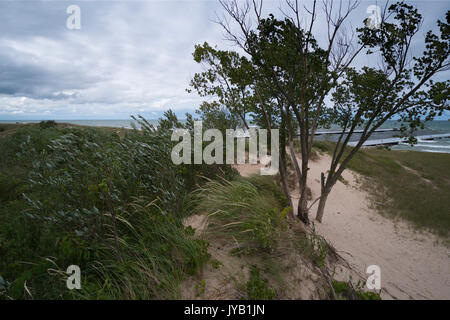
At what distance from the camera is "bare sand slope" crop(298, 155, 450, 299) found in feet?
17.3

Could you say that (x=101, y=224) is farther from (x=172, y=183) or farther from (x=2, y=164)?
(x=2, y=164)

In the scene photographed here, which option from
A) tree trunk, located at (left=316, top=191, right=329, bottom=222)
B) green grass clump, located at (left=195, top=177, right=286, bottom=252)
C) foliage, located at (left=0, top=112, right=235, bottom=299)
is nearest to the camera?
foliage, located at (left=0, top=112, right=235, bottom=299)

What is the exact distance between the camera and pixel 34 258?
3438mm

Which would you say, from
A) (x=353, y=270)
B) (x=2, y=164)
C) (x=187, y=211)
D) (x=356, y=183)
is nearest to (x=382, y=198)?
(x=356, y=183)

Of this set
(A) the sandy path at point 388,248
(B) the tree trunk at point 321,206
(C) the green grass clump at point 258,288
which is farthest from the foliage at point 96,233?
(B) the tree trunk at point 321,206

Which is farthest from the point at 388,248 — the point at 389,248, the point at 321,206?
→ the point at 321,206

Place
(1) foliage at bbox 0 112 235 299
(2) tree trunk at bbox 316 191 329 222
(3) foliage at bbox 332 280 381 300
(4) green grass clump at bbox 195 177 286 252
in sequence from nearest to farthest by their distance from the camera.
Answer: (1) foliage at bbox 0 112 235 299 < (3) foliage at bbox 332 280 381 300 < (4) green grass clump at bbox 195 177 286 252 < (2) tree trunk at bbox 316 191 329 222

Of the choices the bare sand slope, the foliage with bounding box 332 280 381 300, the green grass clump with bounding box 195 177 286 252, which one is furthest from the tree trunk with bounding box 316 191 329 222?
the foliage with bounding box 332 280 381 300

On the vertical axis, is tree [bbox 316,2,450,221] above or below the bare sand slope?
above

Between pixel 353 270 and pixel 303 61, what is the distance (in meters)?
5.42

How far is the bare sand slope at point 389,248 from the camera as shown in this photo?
5281 mm

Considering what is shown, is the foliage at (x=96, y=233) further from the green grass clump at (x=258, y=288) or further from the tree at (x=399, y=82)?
the tree at (x=399, y=82)

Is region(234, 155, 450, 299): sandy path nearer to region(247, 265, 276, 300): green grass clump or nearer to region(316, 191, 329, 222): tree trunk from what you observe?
region(316, 191, 329, 222): tree trunk

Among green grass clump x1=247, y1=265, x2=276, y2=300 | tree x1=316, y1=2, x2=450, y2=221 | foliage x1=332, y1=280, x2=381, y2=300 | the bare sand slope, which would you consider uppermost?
tree x1=316, y1=2, x2=450, y2=221
